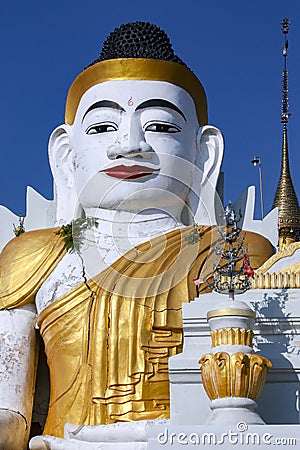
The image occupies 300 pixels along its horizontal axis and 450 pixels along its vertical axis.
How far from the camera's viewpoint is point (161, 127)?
842 cm

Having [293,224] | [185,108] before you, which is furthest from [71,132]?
[293,224]

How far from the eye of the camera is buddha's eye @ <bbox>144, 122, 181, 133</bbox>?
837 cm

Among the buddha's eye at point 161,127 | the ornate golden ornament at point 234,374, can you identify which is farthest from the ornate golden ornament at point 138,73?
the ornate golden ornament at point 234,374

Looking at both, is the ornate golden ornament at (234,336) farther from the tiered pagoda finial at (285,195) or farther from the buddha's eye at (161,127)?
the tiered pagoda finial at (285,195)

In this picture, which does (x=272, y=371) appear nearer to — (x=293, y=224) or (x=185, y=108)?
(x=185, y=108)

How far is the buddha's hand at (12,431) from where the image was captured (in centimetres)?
736

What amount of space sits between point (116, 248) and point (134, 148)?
98cm

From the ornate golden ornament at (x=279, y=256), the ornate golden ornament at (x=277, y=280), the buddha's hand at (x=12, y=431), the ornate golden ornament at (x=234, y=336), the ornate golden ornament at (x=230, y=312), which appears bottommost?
the buddha's hand at (x=12, y=431)

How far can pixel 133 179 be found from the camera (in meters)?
8.30

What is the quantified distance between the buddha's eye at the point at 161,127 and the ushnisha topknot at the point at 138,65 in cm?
48

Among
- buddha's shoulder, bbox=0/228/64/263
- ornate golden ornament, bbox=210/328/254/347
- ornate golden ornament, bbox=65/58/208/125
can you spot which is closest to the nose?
ornate golden ornament, bbox=65/58/208/125

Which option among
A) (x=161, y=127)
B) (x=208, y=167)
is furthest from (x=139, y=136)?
(x=208, y=167)

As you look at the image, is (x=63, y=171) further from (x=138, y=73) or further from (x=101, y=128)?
(x=138, y=73)

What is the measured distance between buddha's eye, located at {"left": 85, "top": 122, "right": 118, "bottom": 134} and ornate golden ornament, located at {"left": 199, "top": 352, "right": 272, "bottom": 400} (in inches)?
124
